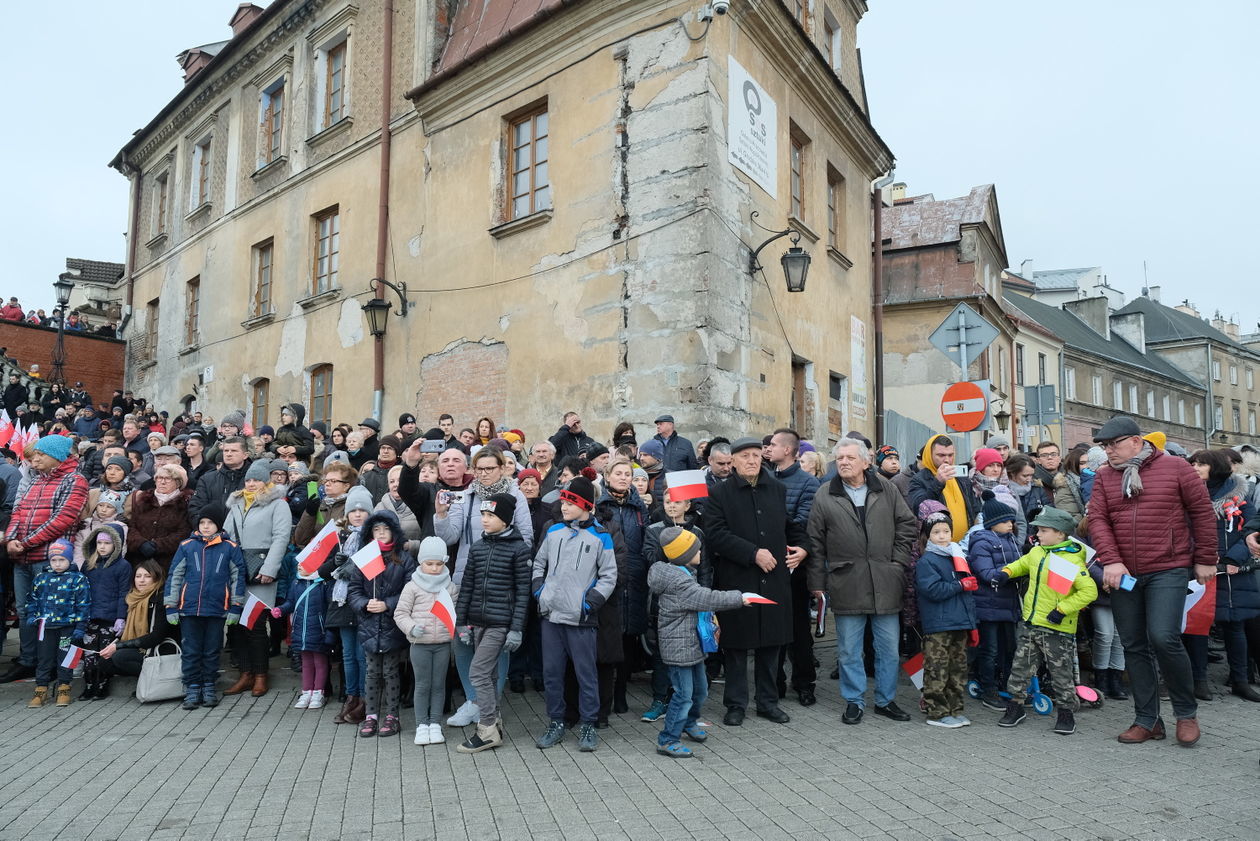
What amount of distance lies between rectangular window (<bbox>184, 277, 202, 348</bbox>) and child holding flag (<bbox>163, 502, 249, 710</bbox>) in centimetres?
1609

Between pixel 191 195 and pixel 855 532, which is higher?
pixel 191 195

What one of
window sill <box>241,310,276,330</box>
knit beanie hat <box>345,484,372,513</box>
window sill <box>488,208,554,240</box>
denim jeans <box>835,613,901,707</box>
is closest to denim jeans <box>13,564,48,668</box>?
knit beanie hat <box>345,484,372,513</box>

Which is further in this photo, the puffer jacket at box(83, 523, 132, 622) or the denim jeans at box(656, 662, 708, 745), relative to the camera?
the puffer jacket at box(83, 523, 132, 622)

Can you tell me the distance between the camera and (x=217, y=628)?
683 cm

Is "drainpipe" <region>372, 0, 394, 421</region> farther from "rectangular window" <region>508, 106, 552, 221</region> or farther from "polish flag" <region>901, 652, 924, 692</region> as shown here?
"polish flag" <region>901, 652, 924, 692</region>

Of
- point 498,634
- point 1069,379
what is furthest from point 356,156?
point 1069,379

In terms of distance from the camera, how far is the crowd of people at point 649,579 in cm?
553

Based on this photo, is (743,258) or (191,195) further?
(191,195)

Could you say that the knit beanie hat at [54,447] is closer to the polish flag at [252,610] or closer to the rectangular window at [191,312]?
the polish flag at [252,610]

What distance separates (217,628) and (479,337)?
717 centimetres

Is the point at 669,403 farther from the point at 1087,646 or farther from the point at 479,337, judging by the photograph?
the point at 1087,646

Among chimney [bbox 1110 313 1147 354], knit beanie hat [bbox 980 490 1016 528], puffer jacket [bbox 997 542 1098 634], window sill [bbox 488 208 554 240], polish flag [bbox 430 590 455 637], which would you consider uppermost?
chimney [bbox 1110 313 1147 354]

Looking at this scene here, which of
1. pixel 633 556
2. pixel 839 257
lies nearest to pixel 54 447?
pixel 633 556

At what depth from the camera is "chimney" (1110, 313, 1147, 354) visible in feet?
167
